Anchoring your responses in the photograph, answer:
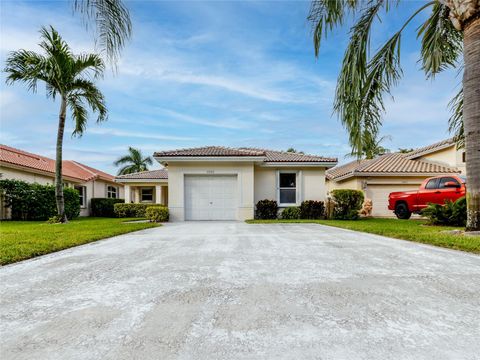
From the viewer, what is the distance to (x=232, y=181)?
14.4 metres

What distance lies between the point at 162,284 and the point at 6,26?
8.37 meters

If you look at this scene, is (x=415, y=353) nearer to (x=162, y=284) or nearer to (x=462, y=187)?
(x=162, y=284)

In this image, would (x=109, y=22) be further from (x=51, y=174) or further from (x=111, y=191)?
(x=111, y=191)

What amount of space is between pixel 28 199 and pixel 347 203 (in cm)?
1674

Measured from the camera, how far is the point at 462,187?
11617 mm

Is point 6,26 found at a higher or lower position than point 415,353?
higher

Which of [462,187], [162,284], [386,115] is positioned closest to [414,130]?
[462,187]

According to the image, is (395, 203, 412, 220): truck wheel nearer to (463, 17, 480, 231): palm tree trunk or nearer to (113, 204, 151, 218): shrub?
(463, 17, 480, 231): palm tree trunk

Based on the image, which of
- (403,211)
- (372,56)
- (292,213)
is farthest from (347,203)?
(372,56)

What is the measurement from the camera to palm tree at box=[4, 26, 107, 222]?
11000 millimetres

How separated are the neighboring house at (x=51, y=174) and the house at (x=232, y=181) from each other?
9086mm

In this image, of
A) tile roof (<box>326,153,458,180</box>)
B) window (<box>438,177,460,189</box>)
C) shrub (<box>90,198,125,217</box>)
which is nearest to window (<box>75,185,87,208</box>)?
shrub (<box>90,198,125,217</box>)

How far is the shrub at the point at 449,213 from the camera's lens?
366 inches

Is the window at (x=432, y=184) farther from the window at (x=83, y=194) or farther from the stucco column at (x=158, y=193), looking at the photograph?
the window at (x=83, y=194)
